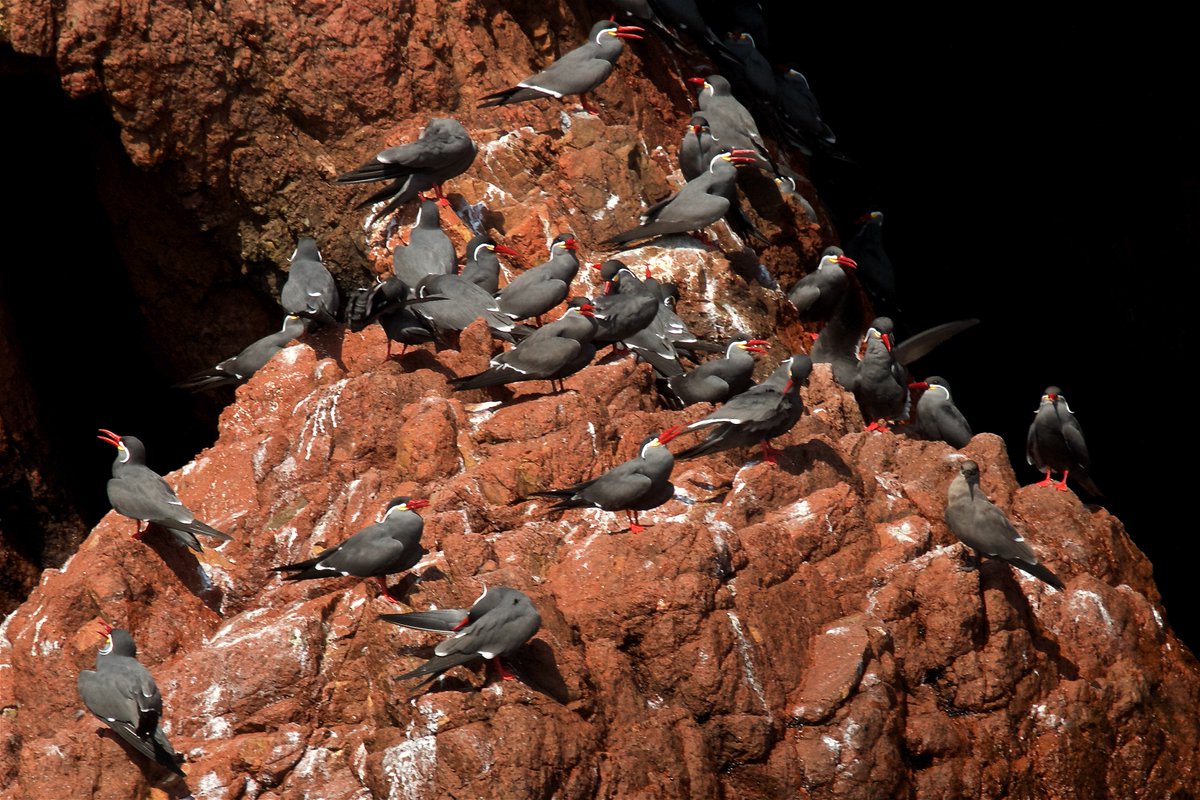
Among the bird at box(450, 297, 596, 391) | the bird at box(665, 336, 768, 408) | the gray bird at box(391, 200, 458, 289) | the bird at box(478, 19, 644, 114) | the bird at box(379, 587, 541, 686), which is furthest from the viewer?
the bird at box(478, 19, 644, 114)

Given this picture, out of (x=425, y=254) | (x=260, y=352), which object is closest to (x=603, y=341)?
(x=425, y=254)

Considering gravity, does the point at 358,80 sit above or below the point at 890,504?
above

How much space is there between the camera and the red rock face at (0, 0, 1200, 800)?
9.86m

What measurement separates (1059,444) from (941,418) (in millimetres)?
1147

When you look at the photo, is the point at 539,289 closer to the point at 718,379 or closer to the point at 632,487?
the point at 718,379

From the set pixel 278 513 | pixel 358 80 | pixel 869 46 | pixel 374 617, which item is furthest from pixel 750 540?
pixel 869 46

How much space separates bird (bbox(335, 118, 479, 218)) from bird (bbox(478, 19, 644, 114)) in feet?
2.90

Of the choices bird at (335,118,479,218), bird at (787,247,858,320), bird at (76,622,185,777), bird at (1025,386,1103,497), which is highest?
bird at (335,118,479,218)

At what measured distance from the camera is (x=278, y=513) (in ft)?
40.0

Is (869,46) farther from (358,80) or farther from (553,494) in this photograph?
(553,494)

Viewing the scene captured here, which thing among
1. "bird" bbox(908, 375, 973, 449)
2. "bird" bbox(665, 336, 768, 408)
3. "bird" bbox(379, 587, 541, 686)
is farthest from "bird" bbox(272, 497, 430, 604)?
"bird" bbox(908, 375, 973, 449)

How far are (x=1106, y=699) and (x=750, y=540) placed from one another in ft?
9.17

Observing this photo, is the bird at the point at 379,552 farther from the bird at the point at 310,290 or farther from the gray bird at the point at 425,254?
the gray bird at the point at 425,254

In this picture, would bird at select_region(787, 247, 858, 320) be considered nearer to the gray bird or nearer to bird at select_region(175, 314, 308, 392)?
the gray bird
